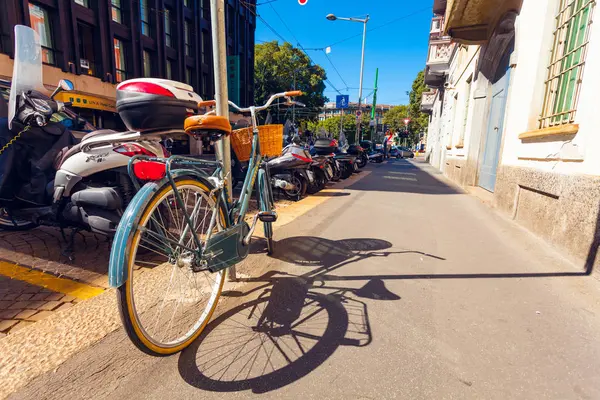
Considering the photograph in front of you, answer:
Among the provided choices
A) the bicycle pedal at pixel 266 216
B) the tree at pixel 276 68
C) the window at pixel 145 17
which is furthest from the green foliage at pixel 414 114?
the bicycle pedal at pixel 266 216

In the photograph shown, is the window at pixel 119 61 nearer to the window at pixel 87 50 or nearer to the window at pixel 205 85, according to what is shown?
the window at pixel 87 50

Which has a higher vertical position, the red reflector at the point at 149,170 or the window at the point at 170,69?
the window at the point at 170,69

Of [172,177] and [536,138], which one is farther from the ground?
[536,138]

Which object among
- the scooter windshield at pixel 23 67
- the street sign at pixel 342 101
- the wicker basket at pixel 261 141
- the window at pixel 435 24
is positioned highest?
the window at pixel 435 24

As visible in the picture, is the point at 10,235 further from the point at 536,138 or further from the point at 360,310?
the point at 536,138

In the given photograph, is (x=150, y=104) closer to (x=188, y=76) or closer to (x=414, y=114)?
(x=188, y=76)

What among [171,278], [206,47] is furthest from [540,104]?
[206,47]

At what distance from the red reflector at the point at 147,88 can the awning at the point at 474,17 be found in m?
7.04

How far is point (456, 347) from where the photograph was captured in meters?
1.86

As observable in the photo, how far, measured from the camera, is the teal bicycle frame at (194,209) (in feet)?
4.67

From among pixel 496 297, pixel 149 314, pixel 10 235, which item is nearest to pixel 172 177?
pixel 149 314

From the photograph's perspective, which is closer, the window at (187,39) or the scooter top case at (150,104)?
the scooter top case at (150,104)

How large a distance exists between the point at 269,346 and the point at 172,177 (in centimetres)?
109

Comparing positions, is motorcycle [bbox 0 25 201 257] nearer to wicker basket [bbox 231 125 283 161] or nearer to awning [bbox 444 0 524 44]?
wicker basket [bbox 231 125 283 161]
